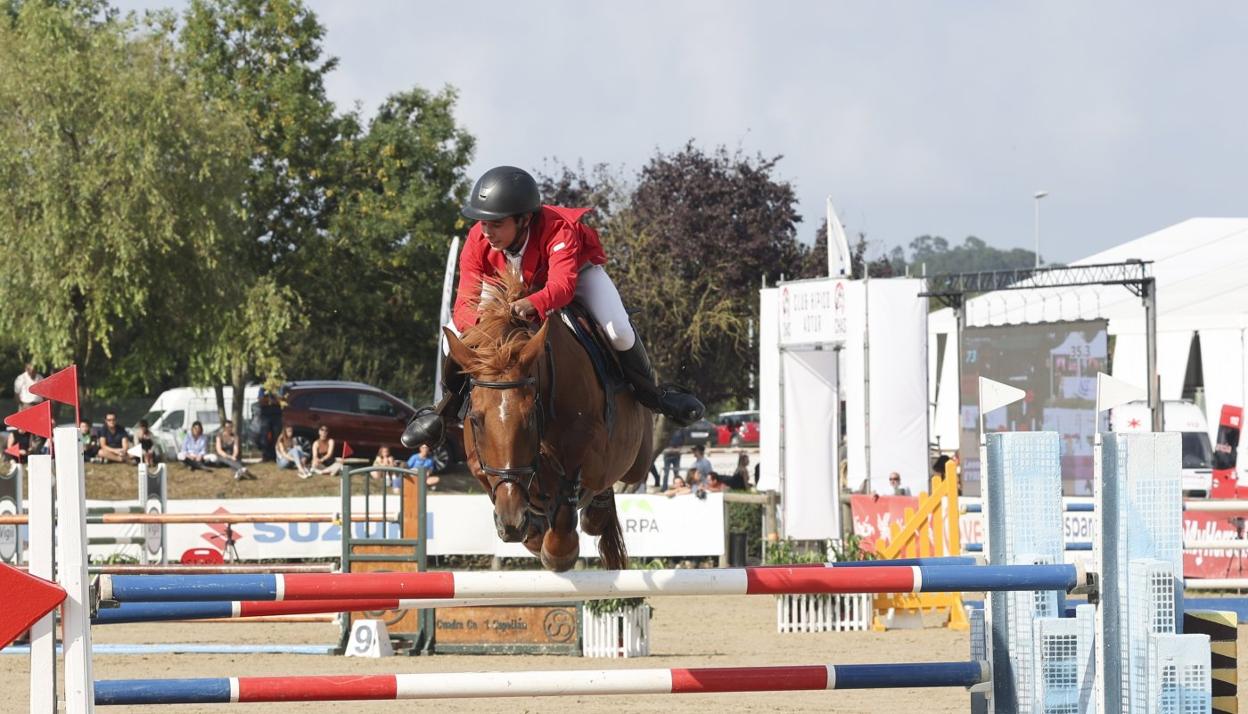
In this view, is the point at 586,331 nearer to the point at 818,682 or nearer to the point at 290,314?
the point at 818,682

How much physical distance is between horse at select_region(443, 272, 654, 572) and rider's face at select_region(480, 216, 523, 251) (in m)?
0.18

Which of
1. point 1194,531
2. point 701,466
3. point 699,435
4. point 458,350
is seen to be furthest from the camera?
point 699,435

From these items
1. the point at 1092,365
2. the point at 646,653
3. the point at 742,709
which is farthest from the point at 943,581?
the point at 1092,365

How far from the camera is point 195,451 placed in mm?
20703

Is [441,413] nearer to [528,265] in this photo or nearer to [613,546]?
[528,265]

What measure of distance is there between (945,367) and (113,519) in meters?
14.3

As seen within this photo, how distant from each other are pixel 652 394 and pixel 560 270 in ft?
2.70

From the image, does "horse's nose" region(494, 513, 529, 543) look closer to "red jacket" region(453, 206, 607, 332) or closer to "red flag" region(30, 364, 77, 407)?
"red jacket" region(453, 206, 607, 332)

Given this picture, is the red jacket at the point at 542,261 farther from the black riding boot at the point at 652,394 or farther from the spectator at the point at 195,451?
the spectator at the point at 195,451

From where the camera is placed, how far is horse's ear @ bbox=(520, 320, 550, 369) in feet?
13.5

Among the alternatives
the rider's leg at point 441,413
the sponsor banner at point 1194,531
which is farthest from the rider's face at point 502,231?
the sponsor banner at point 1194,531

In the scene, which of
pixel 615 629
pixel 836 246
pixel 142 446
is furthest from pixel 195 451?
pixel 615 629

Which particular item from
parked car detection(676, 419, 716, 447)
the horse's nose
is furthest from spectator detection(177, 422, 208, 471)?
parked car detection(676, 419, 716, 447)

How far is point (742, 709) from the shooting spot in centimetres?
791
